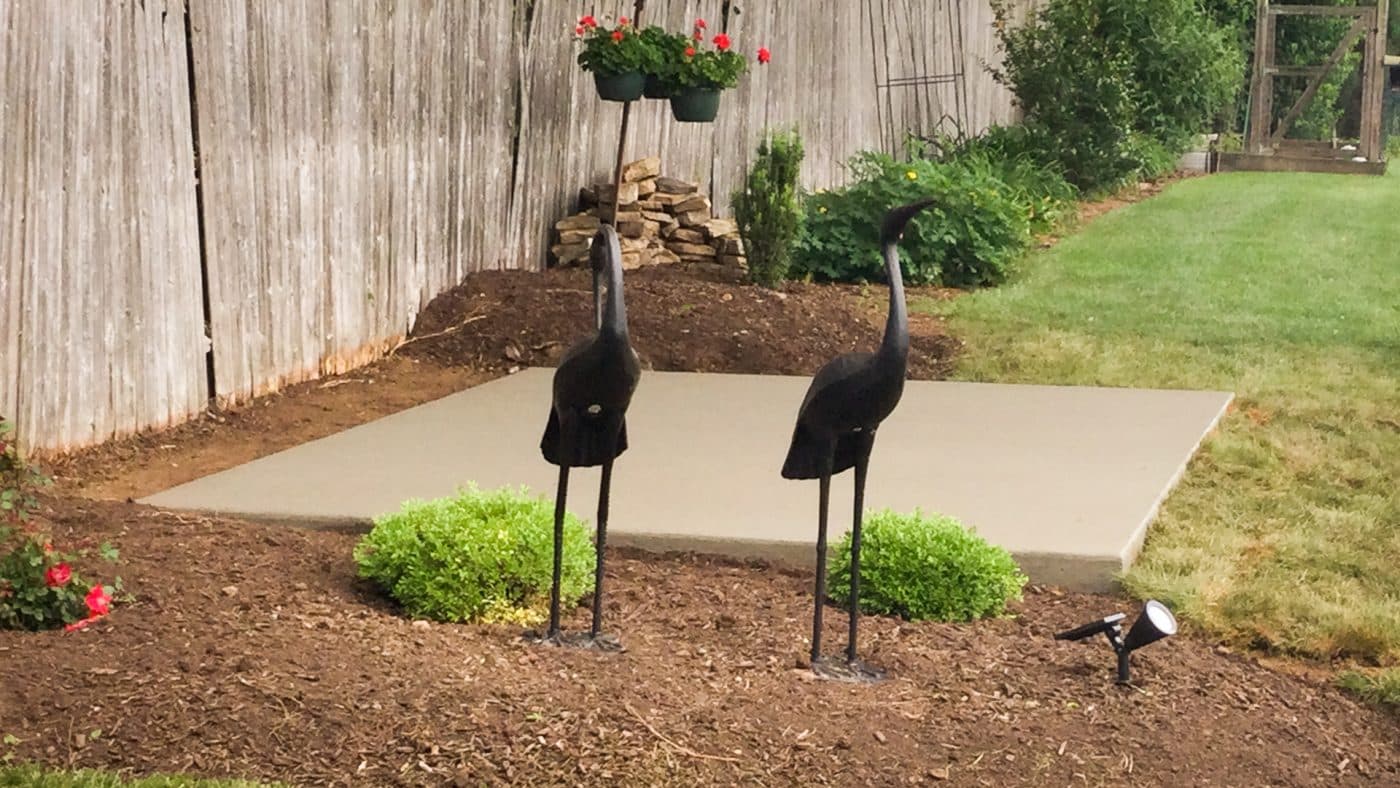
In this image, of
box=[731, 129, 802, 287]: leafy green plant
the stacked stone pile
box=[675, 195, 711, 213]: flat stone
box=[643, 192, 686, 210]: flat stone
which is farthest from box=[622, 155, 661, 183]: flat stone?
box=[731, 129, 802, 287]: leafy green plant

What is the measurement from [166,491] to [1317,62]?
25650mm

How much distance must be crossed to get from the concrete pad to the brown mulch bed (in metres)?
0.70

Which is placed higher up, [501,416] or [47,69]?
[47,69]

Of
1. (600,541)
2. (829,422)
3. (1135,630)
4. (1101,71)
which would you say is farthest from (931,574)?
(1101,71)

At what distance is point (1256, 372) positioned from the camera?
8633 mm

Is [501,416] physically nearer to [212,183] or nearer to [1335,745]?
[212,183]

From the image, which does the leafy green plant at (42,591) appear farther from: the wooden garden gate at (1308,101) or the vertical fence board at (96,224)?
the wooden garden gate at (1308,101)

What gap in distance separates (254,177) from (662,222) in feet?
13.2

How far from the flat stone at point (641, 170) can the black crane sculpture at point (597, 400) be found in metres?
6.52

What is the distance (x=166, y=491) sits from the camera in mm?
5988

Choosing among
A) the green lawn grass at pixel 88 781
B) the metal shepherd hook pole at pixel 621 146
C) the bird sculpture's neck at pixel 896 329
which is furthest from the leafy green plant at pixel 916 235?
the green lawn grass at pixel 88 781

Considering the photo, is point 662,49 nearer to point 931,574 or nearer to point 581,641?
point 931,574

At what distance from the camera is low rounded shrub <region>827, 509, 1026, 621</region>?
15.4 feet

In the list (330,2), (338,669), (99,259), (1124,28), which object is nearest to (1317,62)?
(1124,28)
